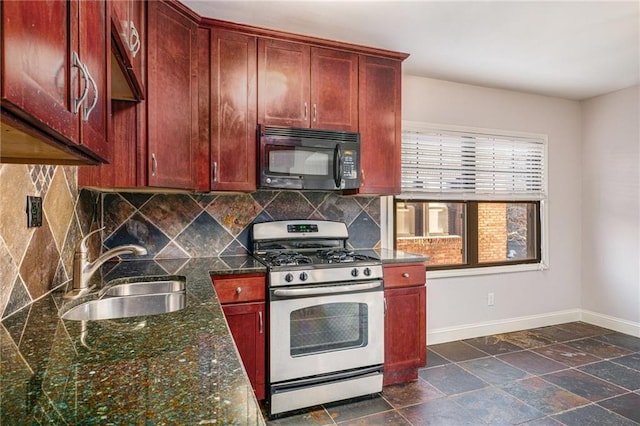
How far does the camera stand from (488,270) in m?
3.68

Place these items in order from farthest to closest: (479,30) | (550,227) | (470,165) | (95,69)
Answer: (550,227) < (470,165) < (479,30) < (95,69)

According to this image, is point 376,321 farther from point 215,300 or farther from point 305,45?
point 305,45

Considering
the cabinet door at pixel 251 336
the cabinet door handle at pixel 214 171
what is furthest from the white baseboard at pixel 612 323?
the cabinet door handle at pixel 214 171

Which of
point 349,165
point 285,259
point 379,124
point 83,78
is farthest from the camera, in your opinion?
point 379,124

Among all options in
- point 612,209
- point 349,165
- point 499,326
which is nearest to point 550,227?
point 612,209

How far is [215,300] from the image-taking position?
143 cm

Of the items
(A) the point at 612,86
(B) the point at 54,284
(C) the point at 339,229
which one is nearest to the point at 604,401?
(C) the point at 339,229

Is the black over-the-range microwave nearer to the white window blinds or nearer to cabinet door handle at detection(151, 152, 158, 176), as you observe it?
cabinet door handle at detection(151, 152, 158, 176)

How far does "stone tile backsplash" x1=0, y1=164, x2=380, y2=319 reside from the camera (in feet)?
3.91

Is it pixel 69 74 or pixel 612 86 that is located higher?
pixel 612 86

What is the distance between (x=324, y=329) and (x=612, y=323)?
3422mm

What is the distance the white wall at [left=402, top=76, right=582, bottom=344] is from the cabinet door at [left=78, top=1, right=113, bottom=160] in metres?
2.79

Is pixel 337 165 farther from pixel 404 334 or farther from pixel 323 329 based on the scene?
pixel 404 334

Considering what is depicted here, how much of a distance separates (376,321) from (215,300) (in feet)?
4.28
